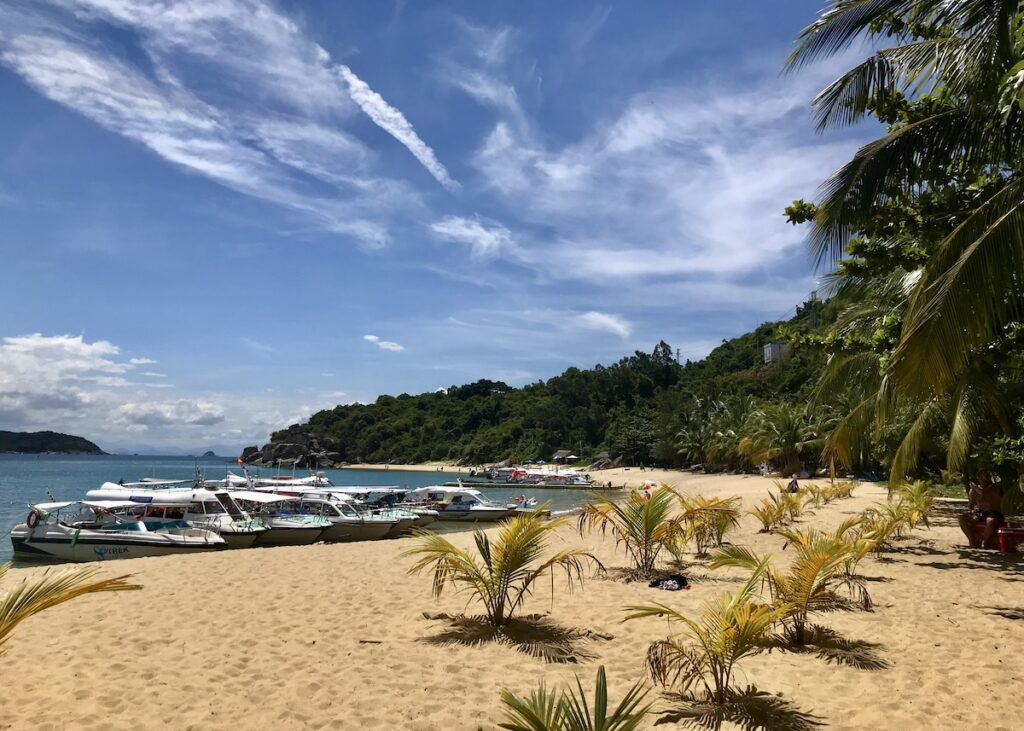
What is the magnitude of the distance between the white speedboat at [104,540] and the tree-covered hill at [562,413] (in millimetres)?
56038

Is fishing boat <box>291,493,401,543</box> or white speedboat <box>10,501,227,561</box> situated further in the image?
fishing boat <box>291,493,401,543</box>

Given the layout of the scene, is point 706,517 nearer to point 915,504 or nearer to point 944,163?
point 915,504

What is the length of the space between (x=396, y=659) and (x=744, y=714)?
10.8ft

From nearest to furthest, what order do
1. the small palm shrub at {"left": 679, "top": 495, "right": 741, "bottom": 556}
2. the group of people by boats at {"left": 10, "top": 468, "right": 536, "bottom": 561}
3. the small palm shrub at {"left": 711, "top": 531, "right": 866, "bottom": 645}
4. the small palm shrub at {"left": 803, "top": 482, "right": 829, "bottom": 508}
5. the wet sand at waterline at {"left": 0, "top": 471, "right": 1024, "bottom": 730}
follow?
the wet sand at waterline at {"left": 0, "top": 471, "right": 1024, "bottom": 730}, the small palm shrub at {"left": 711, "top": 531, "right": 866, "bottom": 645}, the small palm shrub at {"left": 679, "top": 495, "right": 741, "bottom": 556}, the group of people by boats at {"left": 10, "top": 468, "right": 536, "bottom": 561}, the small palm shrub at {"left": 803, "top": 482, "right": 829, "bottom": 508}

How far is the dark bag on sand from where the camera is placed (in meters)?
9.41

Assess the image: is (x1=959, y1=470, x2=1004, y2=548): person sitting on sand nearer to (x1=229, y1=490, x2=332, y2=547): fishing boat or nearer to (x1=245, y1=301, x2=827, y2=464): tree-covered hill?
(x1=229, y1=490, x2=332, y2=547): fishing boat

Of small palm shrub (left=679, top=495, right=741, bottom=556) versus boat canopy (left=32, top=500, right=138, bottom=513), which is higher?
small palm shrub (left=679, top=495, right=741, bottom=556)

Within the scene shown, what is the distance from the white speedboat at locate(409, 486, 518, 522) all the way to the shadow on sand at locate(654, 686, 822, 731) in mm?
25139

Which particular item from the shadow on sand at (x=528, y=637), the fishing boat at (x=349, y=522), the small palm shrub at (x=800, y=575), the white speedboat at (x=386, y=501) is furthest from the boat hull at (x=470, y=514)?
the small palm shrub at (x=800, y=575)

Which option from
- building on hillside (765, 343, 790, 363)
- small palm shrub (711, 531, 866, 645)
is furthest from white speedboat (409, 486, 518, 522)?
building on hillside (765, 343, 790, 363)

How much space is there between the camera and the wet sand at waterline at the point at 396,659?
4.99 meters

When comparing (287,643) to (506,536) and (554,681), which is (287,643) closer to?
(506,536)

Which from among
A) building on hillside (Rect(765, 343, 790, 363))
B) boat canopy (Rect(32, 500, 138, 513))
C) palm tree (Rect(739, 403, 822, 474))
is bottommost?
boat canopy (Rect(32, 500, 138, 513))

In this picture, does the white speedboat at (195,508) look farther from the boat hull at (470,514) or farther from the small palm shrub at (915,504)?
the small palm shrub at (915,504)
